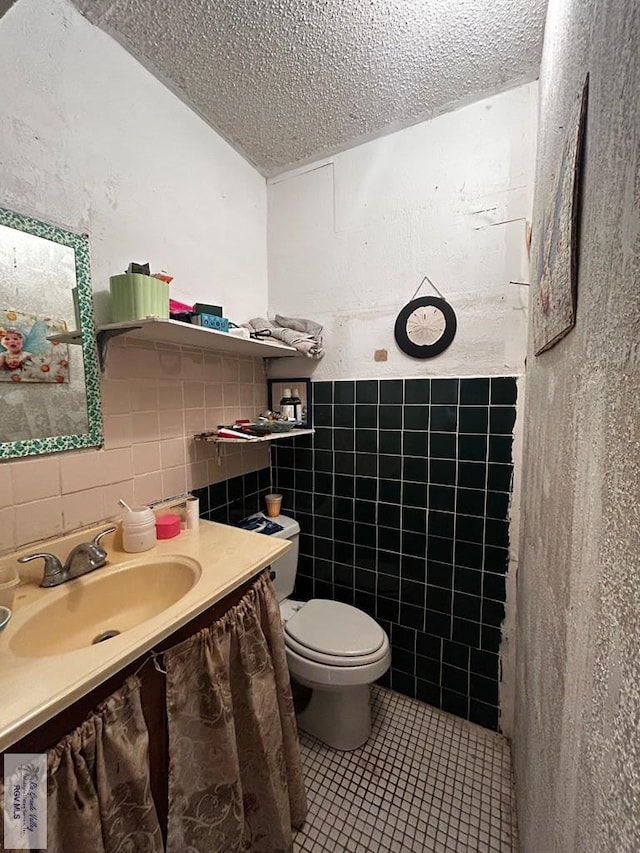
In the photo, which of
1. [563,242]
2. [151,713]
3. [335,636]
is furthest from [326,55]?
[335,636]

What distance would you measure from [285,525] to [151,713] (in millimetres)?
957

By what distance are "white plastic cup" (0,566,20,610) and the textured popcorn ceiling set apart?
5.31 ft

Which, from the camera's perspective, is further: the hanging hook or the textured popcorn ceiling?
the hanging hook

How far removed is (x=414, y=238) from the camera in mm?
1464

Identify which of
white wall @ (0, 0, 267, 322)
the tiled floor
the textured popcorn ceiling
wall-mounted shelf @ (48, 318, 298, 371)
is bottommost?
the tiled floor

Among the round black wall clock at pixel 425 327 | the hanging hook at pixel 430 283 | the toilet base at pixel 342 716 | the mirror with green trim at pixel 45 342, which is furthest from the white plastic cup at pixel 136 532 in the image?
the hanging hook at pixel 430 283

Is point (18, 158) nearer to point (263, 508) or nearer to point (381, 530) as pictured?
point (263, 508)

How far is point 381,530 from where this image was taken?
160 centimetres

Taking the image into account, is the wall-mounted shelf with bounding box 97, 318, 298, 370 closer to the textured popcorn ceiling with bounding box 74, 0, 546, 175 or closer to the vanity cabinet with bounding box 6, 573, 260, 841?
the vanity cabinet with bounding box 6, 573, 260, 841

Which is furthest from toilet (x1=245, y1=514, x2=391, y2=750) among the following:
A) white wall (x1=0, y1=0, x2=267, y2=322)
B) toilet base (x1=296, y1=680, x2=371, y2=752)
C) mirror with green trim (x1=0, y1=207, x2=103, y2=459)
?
white wall (x1=0, y1=0, x2=267, y2=322)

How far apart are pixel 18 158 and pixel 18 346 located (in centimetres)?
50

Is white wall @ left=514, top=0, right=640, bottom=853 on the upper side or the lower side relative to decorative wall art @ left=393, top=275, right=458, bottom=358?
→ lower

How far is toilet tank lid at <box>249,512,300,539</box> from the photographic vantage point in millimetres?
1618

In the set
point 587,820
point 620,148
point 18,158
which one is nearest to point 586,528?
point 587,820
